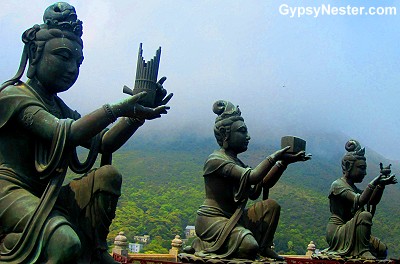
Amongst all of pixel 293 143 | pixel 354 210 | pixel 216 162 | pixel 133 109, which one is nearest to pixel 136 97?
pixel 133 109

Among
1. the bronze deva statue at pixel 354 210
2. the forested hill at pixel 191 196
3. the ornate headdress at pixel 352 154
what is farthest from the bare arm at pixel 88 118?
the forested hill at pixel 191 196

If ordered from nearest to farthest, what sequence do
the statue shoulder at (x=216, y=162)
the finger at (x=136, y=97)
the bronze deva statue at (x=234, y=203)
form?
1. the finger at (x=136, y=97)
2. the bronze deva statue at (x=234, y=203)
3. the statue shoulder at (x=216, y=162)

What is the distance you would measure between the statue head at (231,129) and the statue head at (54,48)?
2.56 meters

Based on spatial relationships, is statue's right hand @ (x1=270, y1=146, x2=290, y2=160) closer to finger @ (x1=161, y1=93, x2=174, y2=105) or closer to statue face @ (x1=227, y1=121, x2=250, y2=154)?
statue face @ (x1=227, y1=121, x2=250, y2=154)

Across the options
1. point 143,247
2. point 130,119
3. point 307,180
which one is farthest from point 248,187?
point 307,180

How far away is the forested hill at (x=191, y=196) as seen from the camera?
25.6 meters

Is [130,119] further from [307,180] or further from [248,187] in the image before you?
[307,180]

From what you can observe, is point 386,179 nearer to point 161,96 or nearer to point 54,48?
point 161,96

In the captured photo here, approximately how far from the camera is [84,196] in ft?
14.5

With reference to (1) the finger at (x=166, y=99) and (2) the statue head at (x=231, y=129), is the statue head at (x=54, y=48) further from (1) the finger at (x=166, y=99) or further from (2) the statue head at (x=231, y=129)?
(2) the statue head at (x=231, y=129)

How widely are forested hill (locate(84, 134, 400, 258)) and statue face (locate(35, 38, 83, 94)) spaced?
15.8m

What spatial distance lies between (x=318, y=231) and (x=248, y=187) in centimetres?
2056

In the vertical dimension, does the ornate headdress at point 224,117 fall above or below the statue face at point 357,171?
above

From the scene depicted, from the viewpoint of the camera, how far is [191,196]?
107 ft
